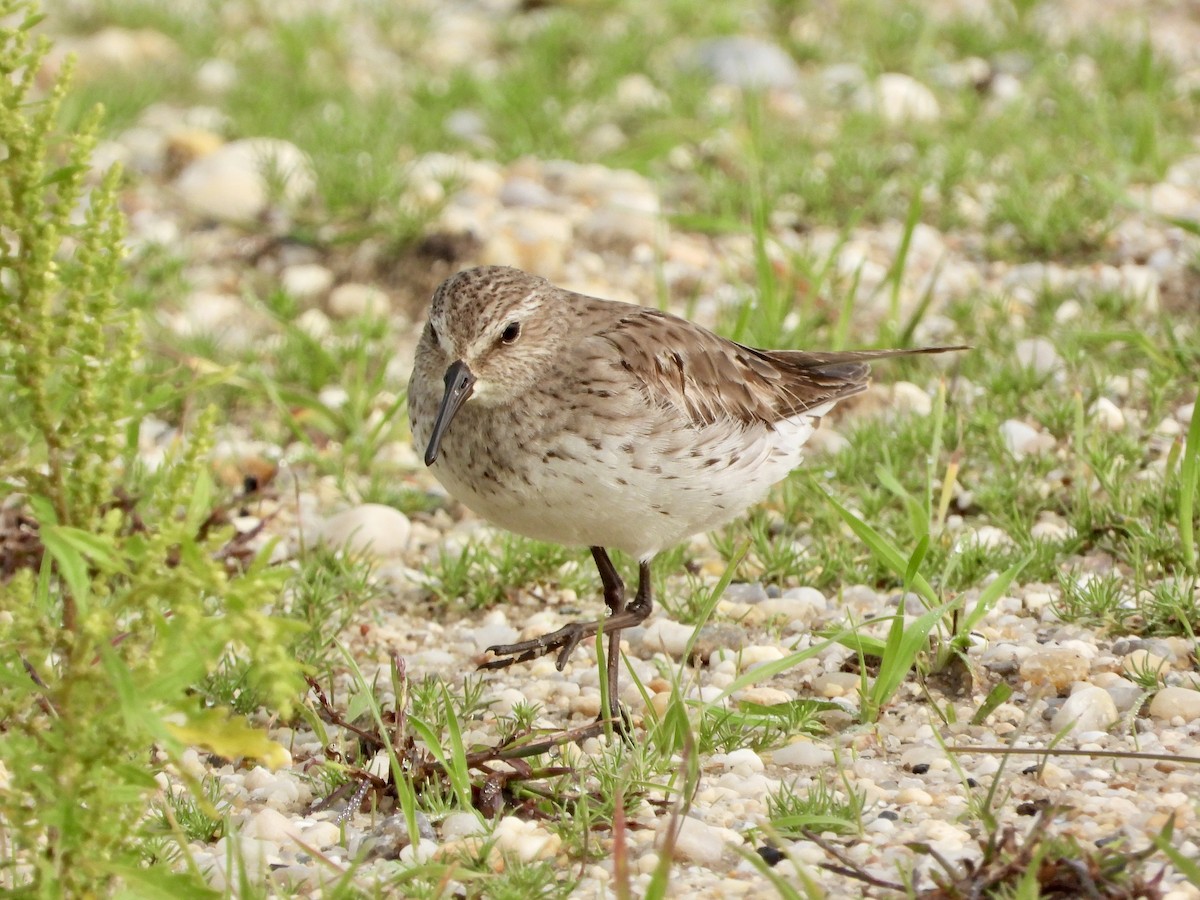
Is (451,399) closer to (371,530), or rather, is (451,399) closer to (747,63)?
(371,530)

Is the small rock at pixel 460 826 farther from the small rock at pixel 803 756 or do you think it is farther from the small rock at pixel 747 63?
the small rock at pixel 747 63

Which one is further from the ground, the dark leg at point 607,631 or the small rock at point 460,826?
the dark leg at point 607,631

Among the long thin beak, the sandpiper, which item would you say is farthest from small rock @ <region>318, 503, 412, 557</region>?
the long thin beak

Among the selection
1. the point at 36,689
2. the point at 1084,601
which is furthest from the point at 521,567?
the point at 36,689

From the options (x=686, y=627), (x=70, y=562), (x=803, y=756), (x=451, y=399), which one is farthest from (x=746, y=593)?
(x=70, y=562)

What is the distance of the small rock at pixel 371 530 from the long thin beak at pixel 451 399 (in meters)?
1.24

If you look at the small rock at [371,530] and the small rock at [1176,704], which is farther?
the small rock at [371,530]

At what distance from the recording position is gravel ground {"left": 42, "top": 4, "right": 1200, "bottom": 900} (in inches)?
155

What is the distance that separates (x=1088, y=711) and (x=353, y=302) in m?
4.46

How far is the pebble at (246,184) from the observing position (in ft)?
27.7

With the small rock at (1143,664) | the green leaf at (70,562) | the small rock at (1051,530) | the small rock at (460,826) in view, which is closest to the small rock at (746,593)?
the small rock at (1051,530)

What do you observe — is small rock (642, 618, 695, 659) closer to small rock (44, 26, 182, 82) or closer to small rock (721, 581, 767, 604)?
small rock (721, 581, 767, 604)

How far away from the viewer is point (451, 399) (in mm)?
4715

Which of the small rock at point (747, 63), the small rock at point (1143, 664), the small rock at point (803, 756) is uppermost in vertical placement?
the small rock at point (747, 63)
